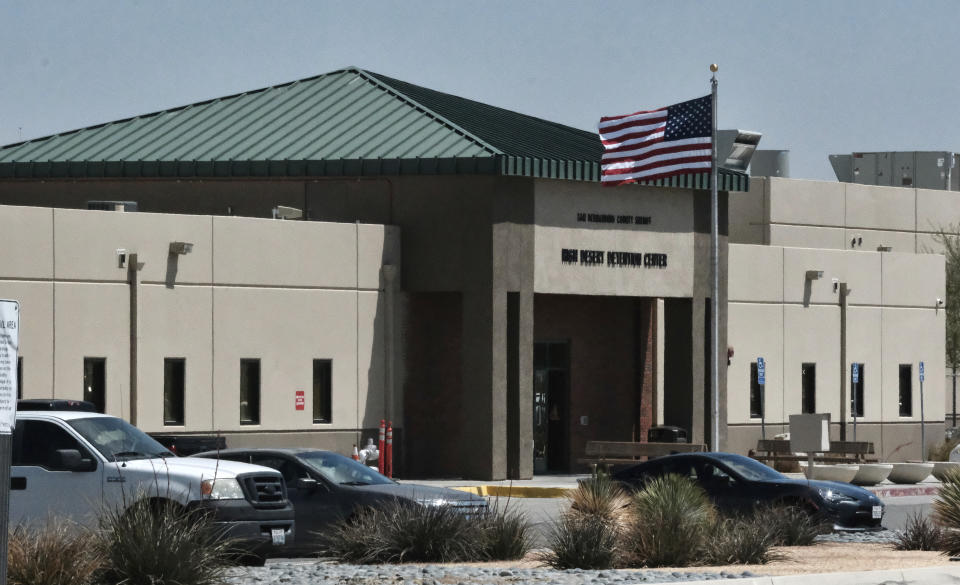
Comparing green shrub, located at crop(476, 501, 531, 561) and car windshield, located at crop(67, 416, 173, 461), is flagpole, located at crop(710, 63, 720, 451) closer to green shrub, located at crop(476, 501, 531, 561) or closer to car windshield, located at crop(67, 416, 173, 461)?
green shrub, located at crop(476, 501, 531, 561)

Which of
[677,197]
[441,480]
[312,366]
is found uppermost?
[677,197]

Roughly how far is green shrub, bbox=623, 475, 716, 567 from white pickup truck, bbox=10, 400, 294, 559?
3922mm

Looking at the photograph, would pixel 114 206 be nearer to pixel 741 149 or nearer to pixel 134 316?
pixel 134 316

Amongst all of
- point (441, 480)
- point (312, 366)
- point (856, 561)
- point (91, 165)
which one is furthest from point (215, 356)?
point (856, 561)

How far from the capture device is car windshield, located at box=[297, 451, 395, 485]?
2116 cm

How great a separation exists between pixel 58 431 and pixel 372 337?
728 inches

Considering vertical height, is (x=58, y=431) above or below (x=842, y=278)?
below

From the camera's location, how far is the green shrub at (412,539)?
60.7 ft

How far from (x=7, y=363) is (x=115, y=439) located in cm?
684

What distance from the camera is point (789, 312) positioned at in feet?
147

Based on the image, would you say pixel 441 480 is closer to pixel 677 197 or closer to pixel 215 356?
pixel 215 356

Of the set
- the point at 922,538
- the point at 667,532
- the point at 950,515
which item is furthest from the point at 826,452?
the point at 667,532

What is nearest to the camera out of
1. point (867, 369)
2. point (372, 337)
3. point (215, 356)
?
point (215, 356)

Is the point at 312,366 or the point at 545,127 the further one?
the point at 545,127
